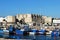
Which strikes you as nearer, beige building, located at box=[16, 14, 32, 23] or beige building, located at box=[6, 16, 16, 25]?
beige building, located at box=[6, 16, 16, 25]

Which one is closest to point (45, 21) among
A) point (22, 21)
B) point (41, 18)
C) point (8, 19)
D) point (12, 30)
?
point (41, 18)

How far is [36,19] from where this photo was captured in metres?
129

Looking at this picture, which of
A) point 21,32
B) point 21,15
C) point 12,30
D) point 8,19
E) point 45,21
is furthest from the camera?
point 21,15

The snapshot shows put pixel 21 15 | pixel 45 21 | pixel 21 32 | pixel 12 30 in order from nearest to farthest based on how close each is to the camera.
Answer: pixel 21 32 → pixel 12 30 → pixel 45 21 → pixel 21 15

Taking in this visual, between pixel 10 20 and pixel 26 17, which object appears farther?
pixel 26 17

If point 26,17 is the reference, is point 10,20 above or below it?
below

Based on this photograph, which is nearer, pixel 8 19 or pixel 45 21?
pixel 8 19

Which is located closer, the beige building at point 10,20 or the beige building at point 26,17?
the beige building at point 10,20

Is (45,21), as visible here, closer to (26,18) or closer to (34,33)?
(26,18)

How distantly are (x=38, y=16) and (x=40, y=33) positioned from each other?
64.0 m

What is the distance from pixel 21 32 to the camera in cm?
6731

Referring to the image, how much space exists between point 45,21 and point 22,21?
13.1 meters

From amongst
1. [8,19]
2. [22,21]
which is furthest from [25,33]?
[22,21]

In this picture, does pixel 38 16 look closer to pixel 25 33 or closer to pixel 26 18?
pixel 26 18
